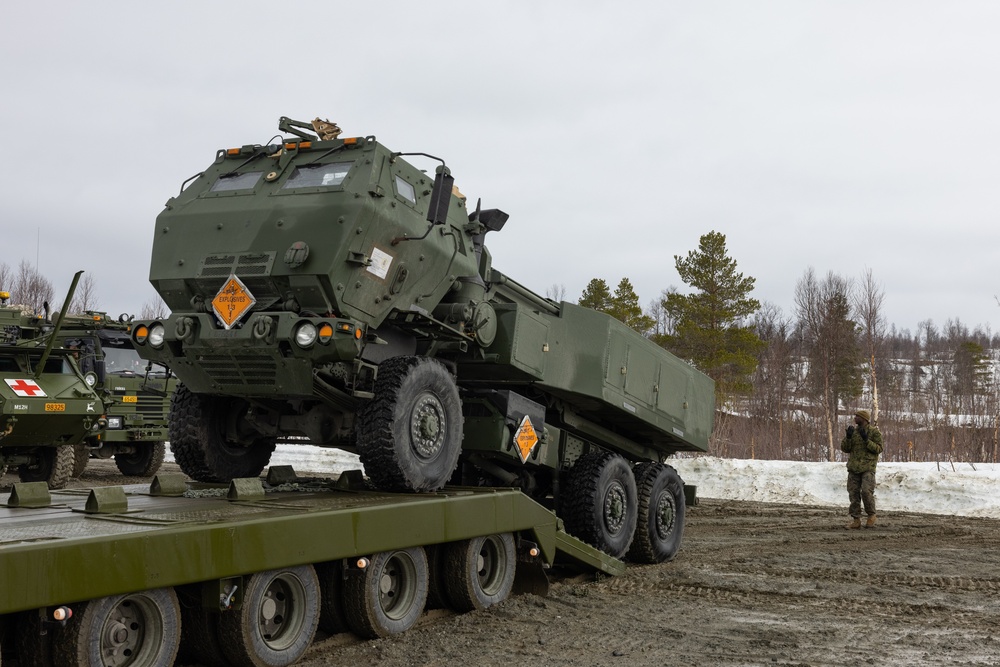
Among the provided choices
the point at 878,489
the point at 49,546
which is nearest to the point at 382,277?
the point at 49,546

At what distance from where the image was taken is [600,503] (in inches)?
382

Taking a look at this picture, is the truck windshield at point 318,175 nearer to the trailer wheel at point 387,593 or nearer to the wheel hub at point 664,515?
the trailer wheel at point 387,593

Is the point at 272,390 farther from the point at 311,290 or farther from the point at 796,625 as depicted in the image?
the point at 796,625

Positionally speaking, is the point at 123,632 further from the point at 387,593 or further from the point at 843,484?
the point at 843,484

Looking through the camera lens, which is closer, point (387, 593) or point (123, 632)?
point (123, 632)

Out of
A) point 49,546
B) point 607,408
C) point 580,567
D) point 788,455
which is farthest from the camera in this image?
point 788,455

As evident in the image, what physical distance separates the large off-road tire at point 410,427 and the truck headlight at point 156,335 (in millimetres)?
1524

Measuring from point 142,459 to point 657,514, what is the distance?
1133 cm

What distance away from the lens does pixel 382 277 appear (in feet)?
24.0

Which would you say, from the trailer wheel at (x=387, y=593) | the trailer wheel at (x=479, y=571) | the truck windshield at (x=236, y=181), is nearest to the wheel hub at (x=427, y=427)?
the trailer wheel at (x=479, y=571)

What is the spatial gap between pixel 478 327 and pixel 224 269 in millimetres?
2140

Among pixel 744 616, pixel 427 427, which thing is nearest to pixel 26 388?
pixel 427 427

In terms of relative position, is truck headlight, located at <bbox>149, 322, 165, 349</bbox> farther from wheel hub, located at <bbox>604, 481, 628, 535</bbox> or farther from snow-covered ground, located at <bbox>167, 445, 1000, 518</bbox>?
snow-covered ground, located at <bbox>167, 445, 1000, 518</bbox>

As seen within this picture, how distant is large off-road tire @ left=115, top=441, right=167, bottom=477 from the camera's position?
60.5ft
